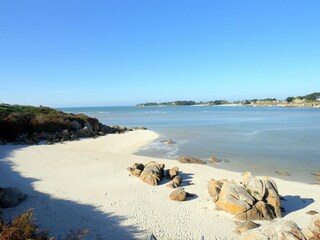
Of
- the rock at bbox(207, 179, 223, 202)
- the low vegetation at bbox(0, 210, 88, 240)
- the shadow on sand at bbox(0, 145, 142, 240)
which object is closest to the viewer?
the low vegetation at bbox(0, 210, 88, 240)

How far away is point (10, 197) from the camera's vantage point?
38.8 ft

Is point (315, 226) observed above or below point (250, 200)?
above

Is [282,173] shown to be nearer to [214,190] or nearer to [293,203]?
[293,203]

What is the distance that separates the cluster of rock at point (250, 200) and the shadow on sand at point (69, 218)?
3.65 m

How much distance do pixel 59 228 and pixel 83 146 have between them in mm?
17861

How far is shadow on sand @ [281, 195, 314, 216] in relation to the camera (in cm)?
1256

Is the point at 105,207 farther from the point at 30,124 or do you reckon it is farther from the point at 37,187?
the point at 30,124

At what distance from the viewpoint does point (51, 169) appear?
18.2 meters

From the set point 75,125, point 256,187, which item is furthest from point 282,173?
point 75,125

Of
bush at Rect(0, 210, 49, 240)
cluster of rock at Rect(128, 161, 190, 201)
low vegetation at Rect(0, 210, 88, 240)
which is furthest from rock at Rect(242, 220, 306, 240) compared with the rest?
bush at Rect(0, 210, 49, 240)

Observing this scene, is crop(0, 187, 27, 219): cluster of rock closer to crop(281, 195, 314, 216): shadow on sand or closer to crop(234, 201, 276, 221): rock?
crop(234, 201, 276, 221): rock

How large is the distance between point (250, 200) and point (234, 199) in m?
0.57

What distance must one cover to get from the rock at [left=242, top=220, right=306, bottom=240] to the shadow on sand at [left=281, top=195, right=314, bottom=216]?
3.30m

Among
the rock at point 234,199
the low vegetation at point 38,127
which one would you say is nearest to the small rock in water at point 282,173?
the rock at point 234,199
